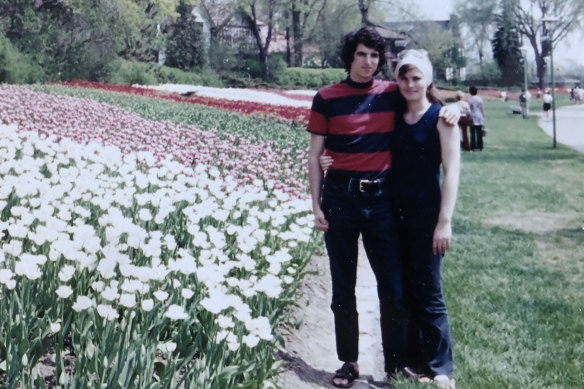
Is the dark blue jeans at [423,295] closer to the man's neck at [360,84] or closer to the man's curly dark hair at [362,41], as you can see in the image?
the man's neck at [360,84]

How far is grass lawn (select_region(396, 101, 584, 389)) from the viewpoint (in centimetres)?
363

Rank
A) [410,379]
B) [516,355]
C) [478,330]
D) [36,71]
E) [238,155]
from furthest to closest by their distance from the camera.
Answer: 1. [36,71]
2. [238,155]
3. [478,330]
4. [516,355]
5. [410,379]

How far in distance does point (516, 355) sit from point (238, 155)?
16.2 ft

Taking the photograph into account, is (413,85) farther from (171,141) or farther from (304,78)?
(304,78)

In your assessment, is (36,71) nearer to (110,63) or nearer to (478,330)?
(110,63)

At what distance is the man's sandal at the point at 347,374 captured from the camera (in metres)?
3.38

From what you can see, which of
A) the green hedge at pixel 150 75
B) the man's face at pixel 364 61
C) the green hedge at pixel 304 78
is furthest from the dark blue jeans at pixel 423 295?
the green hedge at pixel 304 78

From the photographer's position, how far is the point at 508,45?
64188 mm

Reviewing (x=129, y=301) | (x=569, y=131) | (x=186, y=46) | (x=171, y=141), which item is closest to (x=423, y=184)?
(x=129, y=301)

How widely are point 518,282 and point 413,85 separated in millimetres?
2826

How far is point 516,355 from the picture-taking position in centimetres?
379

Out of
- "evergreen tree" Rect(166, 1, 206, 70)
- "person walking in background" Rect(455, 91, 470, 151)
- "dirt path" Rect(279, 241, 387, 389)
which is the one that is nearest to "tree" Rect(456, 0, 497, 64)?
"evergreen tree" Rect(166, 1, 206, 70)

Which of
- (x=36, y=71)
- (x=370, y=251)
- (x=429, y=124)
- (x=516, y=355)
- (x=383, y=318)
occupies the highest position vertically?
(x=36, y=71)

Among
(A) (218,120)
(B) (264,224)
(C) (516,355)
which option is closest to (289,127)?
(A) (218,120)
